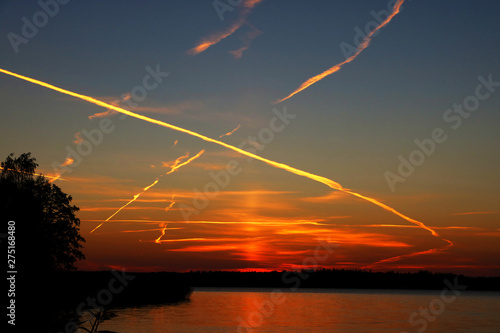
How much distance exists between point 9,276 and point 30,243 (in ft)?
30.2

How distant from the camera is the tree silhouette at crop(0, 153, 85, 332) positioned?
48.8 meters

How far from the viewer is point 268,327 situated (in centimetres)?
9700

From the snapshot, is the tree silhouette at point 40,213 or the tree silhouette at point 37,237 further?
the tree silhouette at point 40,213

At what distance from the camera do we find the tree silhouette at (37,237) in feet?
160

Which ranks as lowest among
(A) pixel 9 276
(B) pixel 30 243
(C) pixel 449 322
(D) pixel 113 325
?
(C) pixel 449 322

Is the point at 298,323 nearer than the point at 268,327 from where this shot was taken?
No

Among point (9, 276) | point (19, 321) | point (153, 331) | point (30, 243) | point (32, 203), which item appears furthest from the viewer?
point (153, 331)

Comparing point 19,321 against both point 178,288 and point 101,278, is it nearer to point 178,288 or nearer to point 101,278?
point 101,278

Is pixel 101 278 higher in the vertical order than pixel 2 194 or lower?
lower

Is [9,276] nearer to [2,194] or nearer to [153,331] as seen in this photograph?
[2,194]

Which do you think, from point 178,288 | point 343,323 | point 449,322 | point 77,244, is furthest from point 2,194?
point 178,288

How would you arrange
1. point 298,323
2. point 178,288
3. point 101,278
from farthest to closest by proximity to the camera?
point 178,288 < point 298,323 < point 101,278

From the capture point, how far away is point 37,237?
2447 inches

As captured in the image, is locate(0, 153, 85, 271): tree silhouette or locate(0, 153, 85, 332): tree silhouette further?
locate(0, 153, 85, 271): tree silhouette
